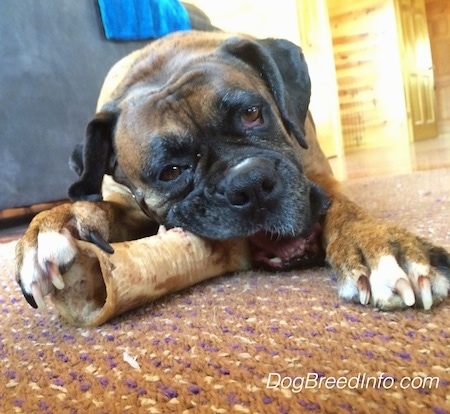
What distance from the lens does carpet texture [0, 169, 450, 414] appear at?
2.39ft

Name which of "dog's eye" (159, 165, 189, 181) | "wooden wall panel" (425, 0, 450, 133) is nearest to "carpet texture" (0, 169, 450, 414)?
"dog's eye" (159, 165, 189, 181)

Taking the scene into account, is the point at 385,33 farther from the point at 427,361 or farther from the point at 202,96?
the point at 427,361

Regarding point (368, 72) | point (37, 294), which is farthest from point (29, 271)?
point (368, 72)

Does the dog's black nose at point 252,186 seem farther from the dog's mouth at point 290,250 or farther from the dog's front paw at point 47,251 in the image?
the dog's front paw at point 47,251

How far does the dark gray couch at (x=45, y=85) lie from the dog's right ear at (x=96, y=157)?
1773mm

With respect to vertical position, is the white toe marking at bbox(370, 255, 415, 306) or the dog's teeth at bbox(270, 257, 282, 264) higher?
the white toe marking at bbox(370, 255, 415, 306)

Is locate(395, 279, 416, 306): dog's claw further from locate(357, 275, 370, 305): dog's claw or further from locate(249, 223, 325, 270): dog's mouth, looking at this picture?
locate(249, 223, 325, 270): dog's mouth

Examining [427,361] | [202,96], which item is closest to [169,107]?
[202,96]

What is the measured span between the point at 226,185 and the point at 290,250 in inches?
9.8

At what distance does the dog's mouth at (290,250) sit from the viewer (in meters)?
1.37

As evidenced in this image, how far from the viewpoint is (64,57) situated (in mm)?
3424

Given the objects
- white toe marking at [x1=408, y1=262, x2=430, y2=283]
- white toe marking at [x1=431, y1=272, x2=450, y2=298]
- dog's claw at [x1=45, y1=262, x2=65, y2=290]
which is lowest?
white toe marking at [x1=431, y1=272, x2=450, y2=298]

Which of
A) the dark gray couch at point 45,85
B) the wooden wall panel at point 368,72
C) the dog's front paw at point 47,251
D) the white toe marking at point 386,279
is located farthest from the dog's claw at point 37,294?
the wooden wall panel at point 368,72

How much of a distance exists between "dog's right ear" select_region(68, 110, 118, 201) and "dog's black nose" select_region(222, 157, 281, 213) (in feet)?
1.50
